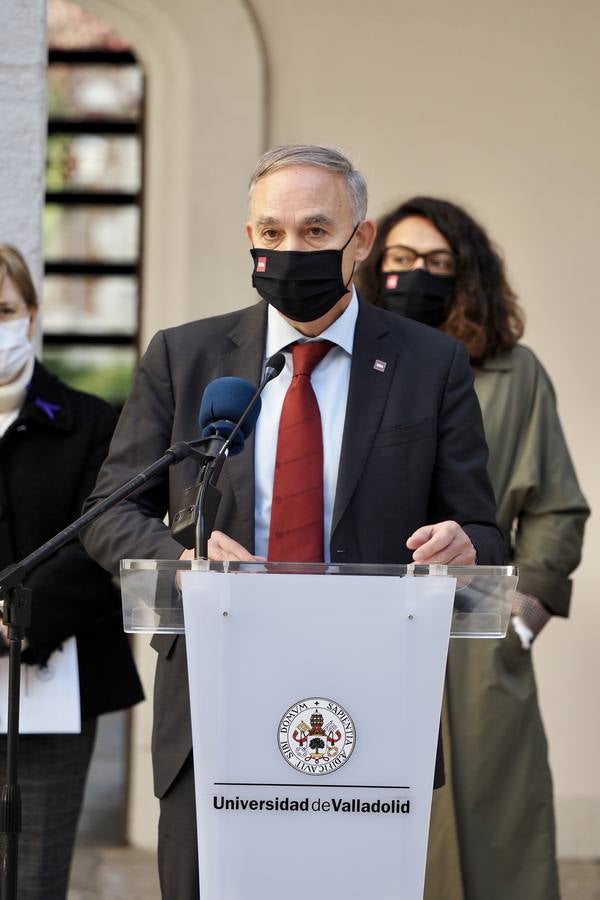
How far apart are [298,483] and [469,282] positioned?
69.5 inches

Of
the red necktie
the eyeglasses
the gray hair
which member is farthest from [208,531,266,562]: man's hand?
the eyeglasses

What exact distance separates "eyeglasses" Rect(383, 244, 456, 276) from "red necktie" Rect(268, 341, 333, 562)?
1.61 metres

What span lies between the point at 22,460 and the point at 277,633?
1594mm

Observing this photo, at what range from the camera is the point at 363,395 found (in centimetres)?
299

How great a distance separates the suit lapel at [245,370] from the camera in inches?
114

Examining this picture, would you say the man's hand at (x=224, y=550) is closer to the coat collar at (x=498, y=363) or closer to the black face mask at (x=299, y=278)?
the black face mask at (x=299, y=278)

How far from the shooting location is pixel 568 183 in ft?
19.3

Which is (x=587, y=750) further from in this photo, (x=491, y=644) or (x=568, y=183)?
(x=568, y=183)

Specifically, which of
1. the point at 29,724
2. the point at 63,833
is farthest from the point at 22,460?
the point at 63,833

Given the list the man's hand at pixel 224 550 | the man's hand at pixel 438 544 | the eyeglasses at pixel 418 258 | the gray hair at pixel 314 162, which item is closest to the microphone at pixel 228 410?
the man's hand at pixel 224 550

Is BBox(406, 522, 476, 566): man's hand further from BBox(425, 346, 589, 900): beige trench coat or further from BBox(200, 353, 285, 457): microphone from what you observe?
BBox(425, 346, 589, 900): beige trench coat

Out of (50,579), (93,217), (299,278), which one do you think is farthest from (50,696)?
(93,217)

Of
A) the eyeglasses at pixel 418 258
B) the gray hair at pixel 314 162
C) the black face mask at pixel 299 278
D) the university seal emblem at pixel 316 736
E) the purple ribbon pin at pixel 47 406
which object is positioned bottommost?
the university seal emblem at pixel 316 736

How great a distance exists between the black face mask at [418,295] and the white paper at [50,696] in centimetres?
140
